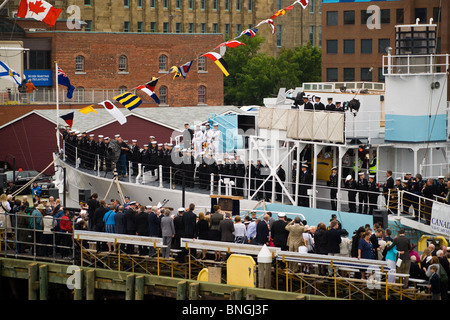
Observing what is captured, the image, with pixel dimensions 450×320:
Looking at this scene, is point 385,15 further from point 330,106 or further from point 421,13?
point 330,106

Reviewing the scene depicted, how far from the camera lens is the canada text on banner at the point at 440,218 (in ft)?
86.5

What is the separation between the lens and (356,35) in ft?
264

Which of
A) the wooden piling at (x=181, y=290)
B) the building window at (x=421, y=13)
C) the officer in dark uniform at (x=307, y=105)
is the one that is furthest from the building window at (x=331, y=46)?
the wooden piling at (x=181, y=290)

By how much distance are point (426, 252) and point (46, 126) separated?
4161cm

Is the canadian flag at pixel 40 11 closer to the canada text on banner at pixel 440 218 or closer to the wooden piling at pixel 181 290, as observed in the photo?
the wooden piling at pixel 181 290

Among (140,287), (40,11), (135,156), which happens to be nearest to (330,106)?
(135,156)

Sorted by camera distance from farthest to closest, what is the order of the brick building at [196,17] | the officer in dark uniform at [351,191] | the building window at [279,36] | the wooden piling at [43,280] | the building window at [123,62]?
the building window at [279,36]
the brick building at [196,17]
the building window at [123,62]
the officer in dark uniform at [351,191]
the wooden piling at [43,280]

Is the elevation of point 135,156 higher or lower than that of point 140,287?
higher

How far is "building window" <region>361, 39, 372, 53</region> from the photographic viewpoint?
266ft

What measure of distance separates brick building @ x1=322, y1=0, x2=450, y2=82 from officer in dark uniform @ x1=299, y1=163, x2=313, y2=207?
48.4 metres

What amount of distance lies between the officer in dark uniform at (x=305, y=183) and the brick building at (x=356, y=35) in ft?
159

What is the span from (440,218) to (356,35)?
55548 millimetres

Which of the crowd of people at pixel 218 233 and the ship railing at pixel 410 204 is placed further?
the ship railing at pixel 410 204
